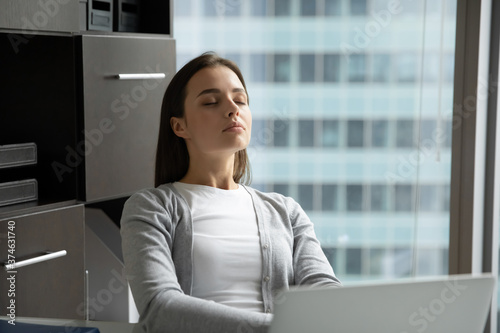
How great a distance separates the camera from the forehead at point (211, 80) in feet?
5.00

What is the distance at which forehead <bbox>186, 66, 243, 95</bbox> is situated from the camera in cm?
152

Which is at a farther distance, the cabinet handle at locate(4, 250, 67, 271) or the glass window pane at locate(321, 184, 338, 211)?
the glass window pane at locate(321, 184, 338, 211)

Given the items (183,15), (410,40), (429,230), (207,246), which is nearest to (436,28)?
(410,40)

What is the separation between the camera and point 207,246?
1.40 metres

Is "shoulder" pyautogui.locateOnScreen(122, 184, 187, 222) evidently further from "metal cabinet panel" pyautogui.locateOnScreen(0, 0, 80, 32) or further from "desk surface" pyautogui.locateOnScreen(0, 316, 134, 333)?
"metal cabinet panel" pyautogui.locateOnScreen(0, 0, 80, 32)

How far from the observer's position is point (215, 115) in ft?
4.91

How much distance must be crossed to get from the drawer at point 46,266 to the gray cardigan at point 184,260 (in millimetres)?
290

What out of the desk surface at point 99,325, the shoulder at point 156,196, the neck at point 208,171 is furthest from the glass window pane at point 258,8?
the desk surface at point 99,325

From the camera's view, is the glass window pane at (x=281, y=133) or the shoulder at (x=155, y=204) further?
the glass window pane at (x=281, y=133)

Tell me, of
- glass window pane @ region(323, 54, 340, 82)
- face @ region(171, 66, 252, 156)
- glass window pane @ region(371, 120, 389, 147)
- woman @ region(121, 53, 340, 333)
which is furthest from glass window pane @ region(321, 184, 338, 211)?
face @ region(171, 66, 252, 156)

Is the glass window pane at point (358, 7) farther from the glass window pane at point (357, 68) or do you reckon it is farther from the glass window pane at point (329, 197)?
the glass window pane at point (329, 197)

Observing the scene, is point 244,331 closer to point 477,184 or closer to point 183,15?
point 477,184

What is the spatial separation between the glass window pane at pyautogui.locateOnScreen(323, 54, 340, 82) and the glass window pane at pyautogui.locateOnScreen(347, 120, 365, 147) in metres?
0.18

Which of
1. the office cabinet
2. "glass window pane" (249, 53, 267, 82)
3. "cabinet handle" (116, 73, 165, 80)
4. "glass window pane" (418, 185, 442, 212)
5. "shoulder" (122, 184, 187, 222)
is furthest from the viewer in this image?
"glass window pane" (249, 53, 267, 82)
